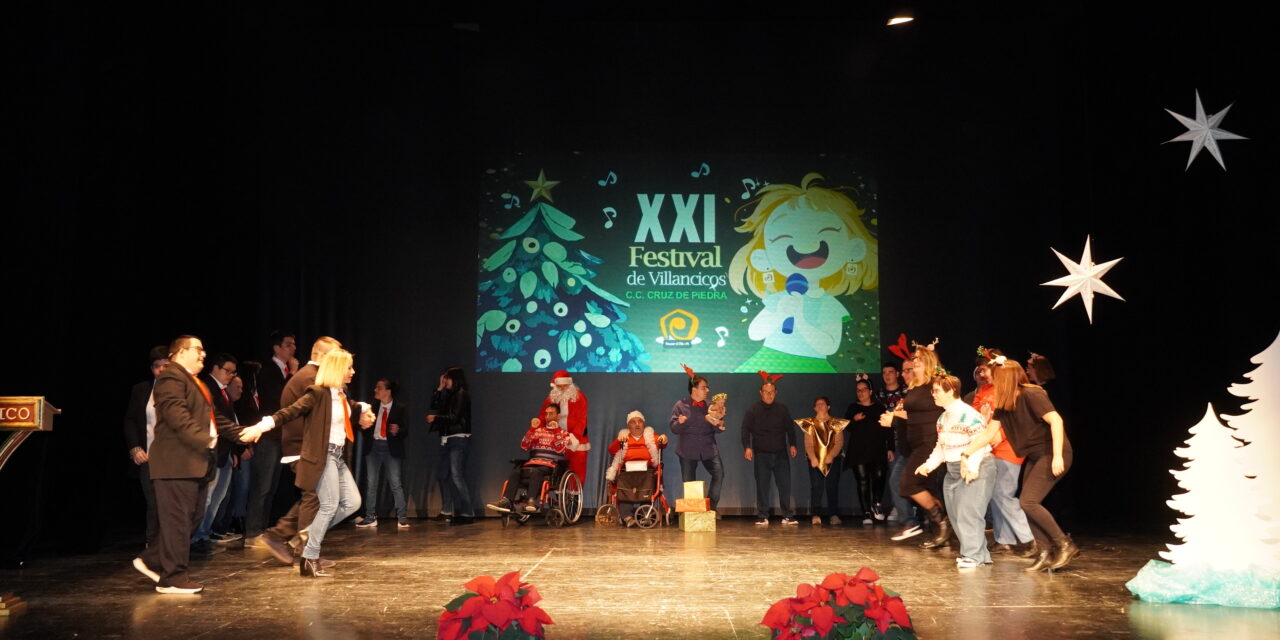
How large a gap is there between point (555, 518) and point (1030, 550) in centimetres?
442

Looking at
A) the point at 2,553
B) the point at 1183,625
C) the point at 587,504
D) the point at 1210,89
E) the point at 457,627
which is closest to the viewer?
the point at 457,627

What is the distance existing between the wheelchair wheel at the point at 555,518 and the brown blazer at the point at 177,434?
451cm

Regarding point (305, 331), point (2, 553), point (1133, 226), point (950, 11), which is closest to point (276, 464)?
point (2, 553)

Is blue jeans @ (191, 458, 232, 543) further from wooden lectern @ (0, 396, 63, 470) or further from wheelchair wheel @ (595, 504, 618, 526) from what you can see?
wheelchair wheel @ (595, 504, 618, 526)

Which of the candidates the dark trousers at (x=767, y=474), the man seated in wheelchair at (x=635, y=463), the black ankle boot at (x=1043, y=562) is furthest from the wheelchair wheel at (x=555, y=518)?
the black ankle boot at (x=1043, y=562)

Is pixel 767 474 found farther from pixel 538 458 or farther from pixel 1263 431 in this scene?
pixel 1263 431

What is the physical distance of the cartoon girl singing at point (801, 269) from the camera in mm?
10727

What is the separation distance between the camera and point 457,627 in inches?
126

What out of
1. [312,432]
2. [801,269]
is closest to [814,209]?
[801,269]

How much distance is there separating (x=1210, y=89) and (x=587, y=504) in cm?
706

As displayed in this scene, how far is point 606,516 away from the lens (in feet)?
32.1

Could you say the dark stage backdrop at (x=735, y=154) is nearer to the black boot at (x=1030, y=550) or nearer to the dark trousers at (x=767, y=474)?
the dark trousers at (x=767, y=474)

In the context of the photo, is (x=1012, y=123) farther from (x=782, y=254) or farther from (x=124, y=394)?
(x=124, y=394)

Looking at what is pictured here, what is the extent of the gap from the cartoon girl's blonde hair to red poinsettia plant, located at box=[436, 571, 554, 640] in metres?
7.71
